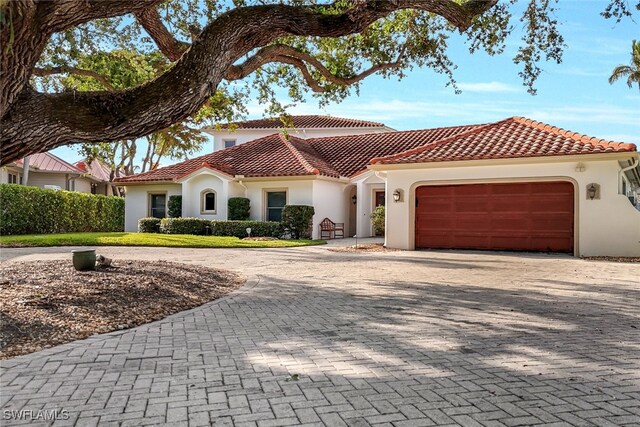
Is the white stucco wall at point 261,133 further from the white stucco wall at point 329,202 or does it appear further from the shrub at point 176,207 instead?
the shrub at point 176,207

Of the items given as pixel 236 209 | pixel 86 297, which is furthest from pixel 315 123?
pixel 86 297

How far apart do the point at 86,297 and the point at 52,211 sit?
20.5 metres

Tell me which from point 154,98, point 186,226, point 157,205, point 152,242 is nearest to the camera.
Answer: point 154,98

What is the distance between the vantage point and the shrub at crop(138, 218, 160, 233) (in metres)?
23.5

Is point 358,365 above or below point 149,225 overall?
below

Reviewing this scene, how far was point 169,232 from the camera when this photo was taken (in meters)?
22.4

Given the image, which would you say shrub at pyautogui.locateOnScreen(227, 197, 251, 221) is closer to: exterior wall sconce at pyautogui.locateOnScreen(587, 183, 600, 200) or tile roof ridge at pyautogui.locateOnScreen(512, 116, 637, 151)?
tile roof ridge at pyautogui.locateOnScreen(512, 116, 637, 151)

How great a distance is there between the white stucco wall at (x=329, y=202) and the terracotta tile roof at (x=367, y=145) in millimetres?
1164

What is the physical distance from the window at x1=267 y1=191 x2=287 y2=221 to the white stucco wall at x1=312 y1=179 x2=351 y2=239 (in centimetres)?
175

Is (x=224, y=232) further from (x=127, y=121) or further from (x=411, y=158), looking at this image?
(x=127, y=121)

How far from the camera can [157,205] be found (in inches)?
1013

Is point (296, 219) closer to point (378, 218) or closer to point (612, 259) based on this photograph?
point (378, 218)

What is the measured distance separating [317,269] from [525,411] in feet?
26.5

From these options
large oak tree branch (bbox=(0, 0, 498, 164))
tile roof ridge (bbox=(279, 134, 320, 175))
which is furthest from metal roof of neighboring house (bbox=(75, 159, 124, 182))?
large oak tree branch (bbox=(0, 0, 498, 164))
